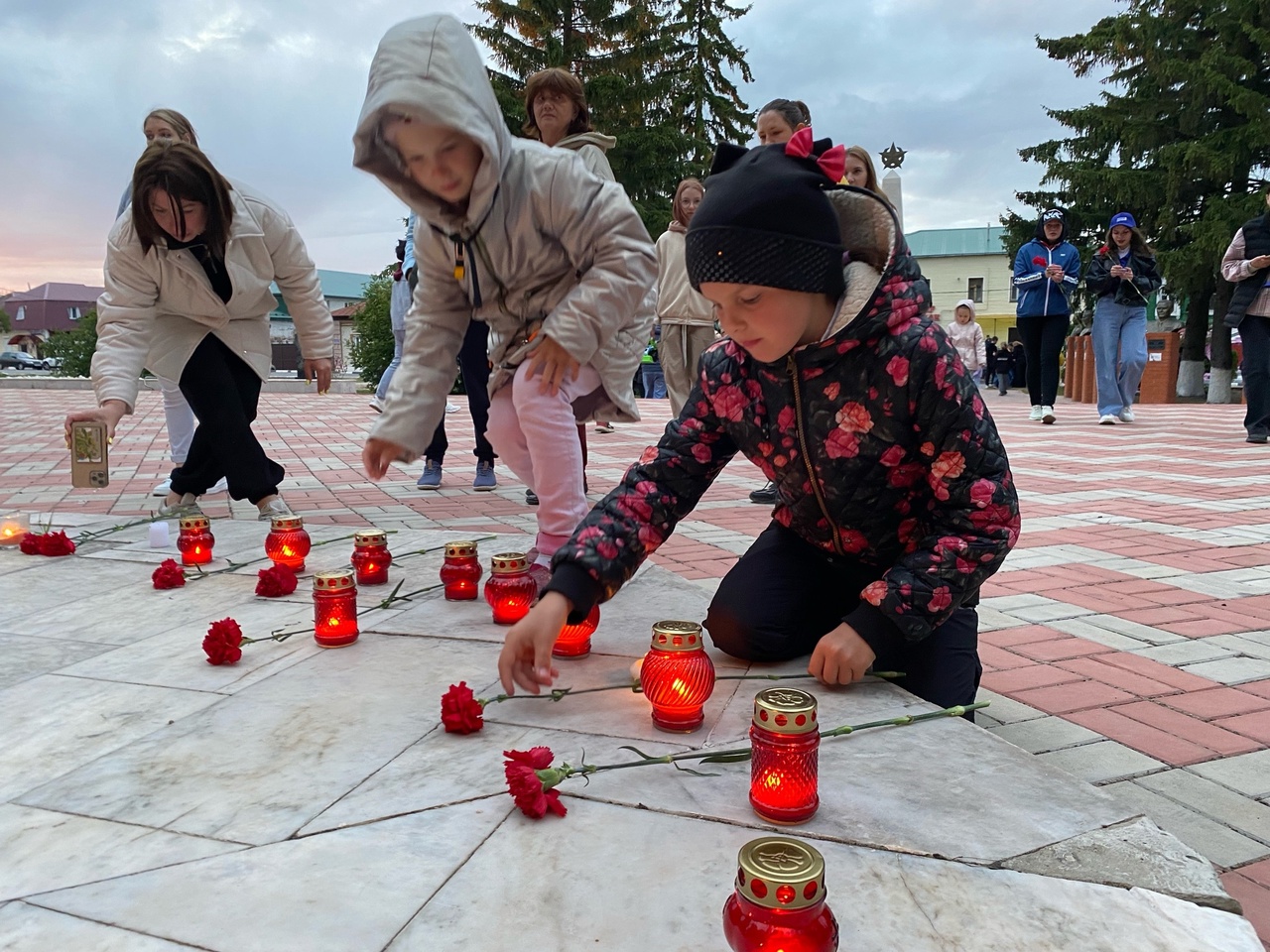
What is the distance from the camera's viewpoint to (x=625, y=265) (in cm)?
268

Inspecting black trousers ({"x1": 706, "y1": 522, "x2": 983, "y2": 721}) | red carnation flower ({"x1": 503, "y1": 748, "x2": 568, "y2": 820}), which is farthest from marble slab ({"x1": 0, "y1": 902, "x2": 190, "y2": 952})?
black trousers ({"x1": 706, "y1": 522, "x2": 983, "y2": 721})

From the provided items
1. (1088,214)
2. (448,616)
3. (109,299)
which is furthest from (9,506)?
(1088,214)

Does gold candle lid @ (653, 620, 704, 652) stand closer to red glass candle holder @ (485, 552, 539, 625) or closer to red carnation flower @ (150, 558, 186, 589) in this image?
red glass candle holder @ (485, 552, 539, 625)

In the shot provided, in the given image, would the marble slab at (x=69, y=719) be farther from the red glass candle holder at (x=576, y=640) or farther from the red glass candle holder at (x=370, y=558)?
the red glass candle holder at (x=370, y=558)

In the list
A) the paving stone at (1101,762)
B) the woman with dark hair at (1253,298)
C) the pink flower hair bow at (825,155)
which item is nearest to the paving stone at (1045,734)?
the paving stone at (1101,762)

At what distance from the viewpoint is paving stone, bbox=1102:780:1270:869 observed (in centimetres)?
146

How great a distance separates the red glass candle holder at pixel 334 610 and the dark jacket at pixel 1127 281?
26.5ft

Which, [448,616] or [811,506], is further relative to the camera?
[448,616]

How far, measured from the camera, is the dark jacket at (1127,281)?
8352 mm

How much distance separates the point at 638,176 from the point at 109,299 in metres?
22.9

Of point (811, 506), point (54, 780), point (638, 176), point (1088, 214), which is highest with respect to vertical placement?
point (638, 176)

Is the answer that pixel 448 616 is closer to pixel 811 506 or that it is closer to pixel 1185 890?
pixel 811 506

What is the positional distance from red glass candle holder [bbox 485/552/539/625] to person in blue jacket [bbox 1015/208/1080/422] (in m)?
7.69

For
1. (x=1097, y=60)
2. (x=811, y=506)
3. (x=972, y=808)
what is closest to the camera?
(x=972, y=808)
